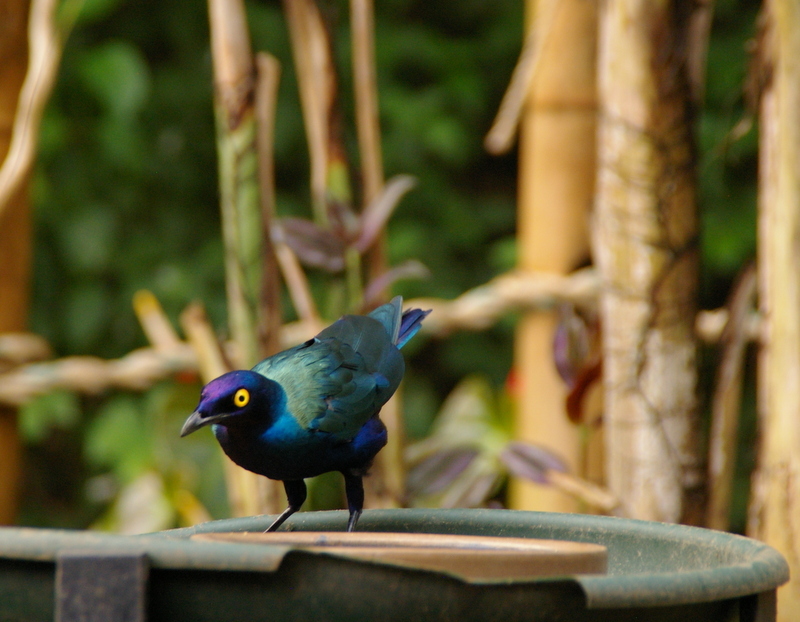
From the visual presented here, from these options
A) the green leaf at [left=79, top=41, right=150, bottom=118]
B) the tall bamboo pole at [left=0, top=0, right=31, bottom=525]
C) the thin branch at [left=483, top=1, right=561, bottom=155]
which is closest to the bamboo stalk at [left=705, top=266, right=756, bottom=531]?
the thin branch at [left=483, top=1, right=561, bottom=155]

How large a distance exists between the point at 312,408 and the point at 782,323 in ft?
1.68

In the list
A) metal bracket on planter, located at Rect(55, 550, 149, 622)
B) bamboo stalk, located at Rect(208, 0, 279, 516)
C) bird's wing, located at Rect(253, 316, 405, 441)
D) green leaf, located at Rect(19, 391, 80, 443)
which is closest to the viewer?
metal bracket on planter, located at Rect(55, 550, 149, 622)

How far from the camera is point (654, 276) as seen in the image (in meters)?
1.15

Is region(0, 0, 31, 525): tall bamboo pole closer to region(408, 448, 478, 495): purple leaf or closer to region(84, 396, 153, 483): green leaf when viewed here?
region(408, 448, 478, 495): purple leaf

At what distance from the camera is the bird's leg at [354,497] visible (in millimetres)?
891

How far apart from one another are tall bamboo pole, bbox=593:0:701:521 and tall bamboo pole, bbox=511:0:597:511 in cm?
33

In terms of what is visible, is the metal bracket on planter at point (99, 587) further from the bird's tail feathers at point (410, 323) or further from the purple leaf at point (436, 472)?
the purple leaf at point (436, 472)

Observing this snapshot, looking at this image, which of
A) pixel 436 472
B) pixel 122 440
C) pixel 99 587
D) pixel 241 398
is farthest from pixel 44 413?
pixel 99 587

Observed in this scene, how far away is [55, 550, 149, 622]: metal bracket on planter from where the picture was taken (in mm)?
469

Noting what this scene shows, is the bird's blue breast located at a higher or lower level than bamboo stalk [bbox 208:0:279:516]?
lower

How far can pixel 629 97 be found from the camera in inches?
45.1

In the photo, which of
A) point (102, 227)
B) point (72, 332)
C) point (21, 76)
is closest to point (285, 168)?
point (102, 227)

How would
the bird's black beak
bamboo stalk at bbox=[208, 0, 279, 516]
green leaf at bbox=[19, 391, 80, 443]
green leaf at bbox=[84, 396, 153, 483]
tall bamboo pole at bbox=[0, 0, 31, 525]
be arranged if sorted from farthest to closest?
1. green leaf at bbox=[19, 391, 80, 443]
2. green leaf at bbox=[84, 396, 153, 483]
3. tall bamboo pole at bbox=[0, 0, 31, 525]
4. bamboo stalk at bbox=[208, 0, 279, 516]
5. the bird's black beak

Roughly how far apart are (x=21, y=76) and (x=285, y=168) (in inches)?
57.5
